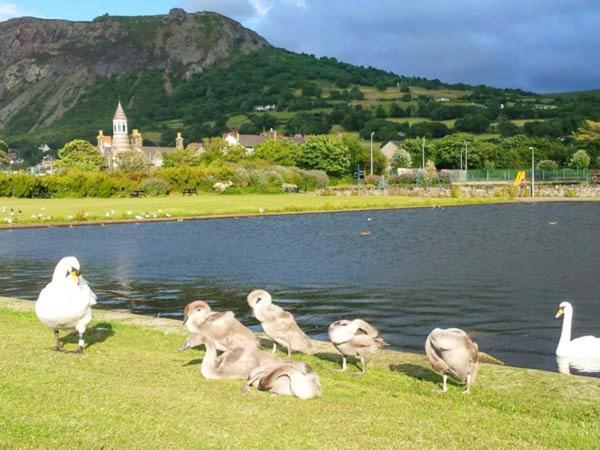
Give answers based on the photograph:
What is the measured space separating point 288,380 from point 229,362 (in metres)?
1.35

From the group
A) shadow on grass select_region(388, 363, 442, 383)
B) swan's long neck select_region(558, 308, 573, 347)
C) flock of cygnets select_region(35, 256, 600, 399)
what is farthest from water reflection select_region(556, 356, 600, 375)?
flock of cygnets select_region(35, 256, 600, 399)

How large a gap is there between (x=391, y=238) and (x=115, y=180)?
65.8m

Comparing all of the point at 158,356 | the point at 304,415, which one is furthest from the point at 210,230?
the point at 304,415

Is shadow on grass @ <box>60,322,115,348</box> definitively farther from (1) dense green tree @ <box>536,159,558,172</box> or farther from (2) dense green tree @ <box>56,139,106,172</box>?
(1) dense green tree @ <box>536,159,558,172</box>

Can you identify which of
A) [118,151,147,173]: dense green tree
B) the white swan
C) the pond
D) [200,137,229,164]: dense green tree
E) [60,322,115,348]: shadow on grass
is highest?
[200,137,229,164]: dense green tree

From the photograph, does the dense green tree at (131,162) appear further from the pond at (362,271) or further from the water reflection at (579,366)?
the water reflection at (579,366)

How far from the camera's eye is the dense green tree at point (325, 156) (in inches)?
5389

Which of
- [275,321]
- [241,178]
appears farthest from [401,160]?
[275,321]

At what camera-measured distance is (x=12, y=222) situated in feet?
195

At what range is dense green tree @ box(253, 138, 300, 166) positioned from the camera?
140875mm

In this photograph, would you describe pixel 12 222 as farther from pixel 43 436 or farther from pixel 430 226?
pixel 43 436

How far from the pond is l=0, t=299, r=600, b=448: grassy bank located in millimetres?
5089

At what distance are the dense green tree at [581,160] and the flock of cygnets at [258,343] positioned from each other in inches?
6466

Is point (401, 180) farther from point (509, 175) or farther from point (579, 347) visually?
point (579, 347)
